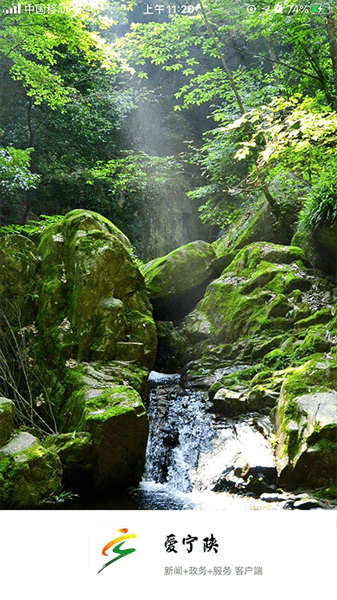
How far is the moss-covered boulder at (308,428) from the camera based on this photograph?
3967 millimetres

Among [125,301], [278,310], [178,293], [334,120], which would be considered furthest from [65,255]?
[334,120]

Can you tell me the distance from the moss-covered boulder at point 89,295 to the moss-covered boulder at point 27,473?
187 centimetres

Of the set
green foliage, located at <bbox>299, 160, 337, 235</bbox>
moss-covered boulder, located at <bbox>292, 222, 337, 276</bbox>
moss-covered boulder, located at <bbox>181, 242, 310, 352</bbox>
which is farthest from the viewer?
moss-covered boulder, located at <bbox>181, 242, 310, 352</bbox>

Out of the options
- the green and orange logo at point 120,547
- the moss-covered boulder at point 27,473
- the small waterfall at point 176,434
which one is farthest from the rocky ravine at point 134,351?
the green and orange logo at point 120,547

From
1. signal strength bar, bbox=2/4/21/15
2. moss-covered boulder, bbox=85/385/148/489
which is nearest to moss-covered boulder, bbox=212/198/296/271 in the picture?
moss-covered boulder, bbox=85/385/148/489

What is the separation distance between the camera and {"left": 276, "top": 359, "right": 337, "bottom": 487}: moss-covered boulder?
13.0ft

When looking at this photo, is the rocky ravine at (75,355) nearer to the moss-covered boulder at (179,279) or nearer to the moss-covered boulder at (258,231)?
the moss-covered boulder at (179,279)

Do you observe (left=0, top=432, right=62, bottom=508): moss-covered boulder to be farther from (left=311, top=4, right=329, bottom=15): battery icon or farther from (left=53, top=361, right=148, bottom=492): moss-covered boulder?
(left=311, top=4, right=329, bottom=15): battery icon

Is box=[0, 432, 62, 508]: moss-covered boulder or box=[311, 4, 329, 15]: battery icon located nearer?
box=[0, 432, 62, 508]: moss-covered boulder

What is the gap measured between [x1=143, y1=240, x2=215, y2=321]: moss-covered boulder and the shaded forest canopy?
5.54 ft

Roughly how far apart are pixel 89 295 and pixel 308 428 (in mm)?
3394

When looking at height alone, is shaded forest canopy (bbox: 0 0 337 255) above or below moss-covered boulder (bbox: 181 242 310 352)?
above

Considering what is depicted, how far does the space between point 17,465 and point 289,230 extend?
725 cm

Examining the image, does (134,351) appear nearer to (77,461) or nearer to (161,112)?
(77,461)
